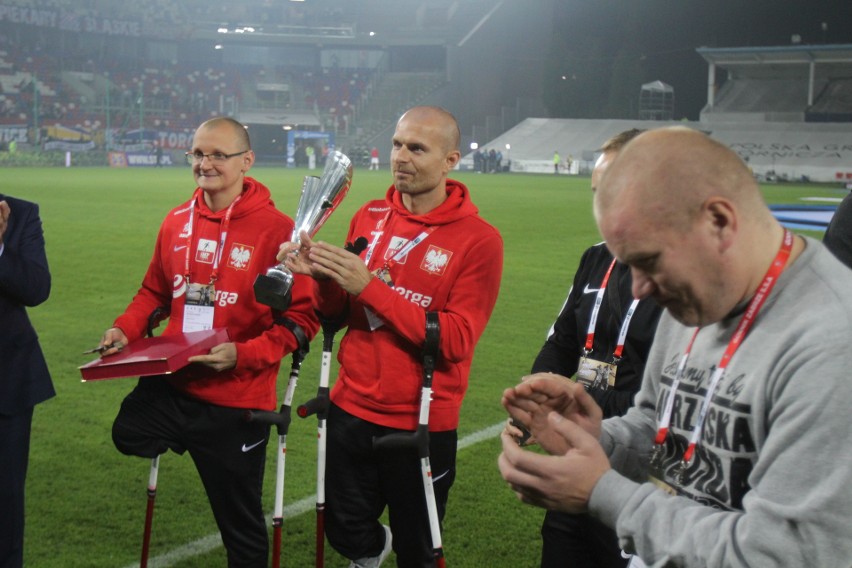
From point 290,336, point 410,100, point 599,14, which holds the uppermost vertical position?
point 599,14

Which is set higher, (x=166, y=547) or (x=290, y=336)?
(x=290, y=336)

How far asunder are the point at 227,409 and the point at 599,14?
207 feet

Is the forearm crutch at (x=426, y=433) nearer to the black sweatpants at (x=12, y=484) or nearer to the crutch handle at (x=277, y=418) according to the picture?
the crutch handle at (x=277, y=418)

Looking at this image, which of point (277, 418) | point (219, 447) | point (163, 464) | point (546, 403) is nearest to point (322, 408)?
point (277, 418)

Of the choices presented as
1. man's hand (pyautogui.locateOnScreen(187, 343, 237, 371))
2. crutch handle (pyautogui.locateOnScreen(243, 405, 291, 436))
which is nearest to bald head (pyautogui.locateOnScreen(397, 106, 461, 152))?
man's hand (pyautogui.locateOnScreen(187, 343, 237, 371))

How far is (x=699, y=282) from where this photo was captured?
64.3 inches

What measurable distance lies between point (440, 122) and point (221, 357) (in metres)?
1.30

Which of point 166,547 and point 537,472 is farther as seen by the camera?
point 166,547

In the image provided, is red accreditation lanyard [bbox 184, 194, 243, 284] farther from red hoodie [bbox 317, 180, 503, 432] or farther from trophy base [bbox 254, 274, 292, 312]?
trophy base [bbox 254, 274, 292, 312]

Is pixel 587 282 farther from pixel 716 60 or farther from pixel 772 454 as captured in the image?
pixel 716 60

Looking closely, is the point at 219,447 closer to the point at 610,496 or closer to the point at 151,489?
the point at 151,489

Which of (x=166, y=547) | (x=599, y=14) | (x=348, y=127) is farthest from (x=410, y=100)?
(x=166, y=547)

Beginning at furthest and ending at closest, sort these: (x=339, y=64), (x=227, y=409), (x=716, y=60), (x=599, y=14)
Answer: (x=339, y=64)
(x=599, y=14)
(x=716, y=60)
(x=227, y=409)

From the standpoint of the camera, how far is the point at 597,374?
320 centimetres
